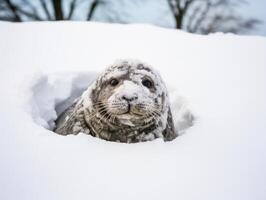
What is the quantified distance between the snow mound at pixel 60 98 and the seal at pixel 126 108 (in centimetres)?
30

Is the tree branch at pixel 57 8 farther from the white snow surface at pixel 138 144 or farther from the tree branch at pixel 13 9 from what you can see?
the white snow surface at pixel 138 144

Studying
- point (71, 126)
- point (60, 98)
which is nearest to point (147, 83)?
point (71, 126)

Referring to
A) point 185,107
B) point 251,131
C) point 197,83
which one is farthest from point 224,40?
point 251,131

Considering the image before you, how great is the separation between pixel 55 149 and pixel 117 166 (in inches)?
18.0

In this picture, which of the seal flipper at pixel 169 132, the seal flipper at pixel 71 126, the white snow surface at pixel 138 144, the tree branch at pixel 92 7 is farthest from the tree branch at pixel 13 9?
the seal flipper at pixel 169 132

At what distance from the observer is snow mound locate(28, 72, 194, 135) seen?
3.94 metres

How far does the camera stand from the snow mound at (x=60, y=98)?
394cm

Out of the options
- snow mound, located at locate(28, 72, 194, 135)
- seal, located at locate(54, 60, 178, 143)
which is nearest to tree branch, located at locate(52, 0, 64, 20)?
snow mound, located at locate(28, 72, 194, 135)

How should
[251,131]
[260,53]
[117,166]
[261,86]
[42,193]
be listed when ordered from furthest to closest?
[260,53] < [261,86] < [251,131] < [117,166] < [42,193]

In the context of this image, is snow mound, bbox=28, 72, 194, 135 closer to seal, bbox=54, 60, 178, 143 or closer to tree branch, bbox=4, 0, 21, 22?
seal, bbox=54, 60, 178, 143

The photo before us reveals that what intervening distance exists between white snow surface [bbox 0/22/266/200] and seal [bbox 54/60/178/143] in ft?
1.13

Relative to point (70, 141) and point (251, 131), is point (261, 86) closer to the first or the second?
point (251, 131)

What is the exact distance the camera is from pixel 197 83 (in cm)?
448

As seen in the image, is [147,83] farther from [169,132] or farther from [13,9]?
[13,9]
